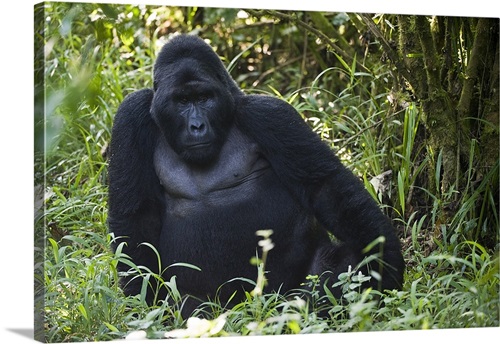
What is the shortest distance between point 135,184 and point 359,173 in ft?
4.76

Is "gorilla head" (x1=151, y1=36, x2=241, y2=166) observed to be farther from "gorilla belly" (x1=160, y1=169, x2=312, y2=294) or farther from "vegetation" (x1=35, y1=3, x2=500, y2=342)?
"vegetation" (x1=35, y1=3, x2=500, y2=342)

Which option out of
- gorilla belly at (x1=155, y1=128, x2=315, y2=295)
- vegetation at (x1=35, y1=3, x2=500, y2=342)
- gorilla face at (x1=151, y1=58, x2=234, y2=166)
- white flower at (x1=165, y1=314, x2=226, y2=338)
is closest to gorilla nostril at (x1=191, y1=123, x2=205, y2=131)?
gorilla face at (x1=151, y1=58, x2=234, y2=166)

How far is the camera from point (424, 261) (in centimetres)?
426

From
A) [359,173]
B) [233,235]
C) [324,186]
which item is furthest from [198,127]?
[359,173]

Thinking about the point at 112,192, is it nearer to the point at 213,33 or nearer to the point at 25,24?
the point at 25,24

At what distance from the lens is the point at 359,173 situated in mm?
5230

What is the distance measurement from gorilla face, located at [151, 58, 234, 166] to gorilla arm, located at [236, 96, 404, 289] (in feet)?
0.67

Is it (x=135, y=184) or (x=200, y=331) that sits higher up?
(x=135, y=184)

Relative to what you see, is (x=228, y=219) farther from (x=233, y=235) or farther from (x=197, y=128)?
(x=197, y=128)

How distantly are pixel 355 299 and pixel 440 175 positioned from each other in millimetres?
1082

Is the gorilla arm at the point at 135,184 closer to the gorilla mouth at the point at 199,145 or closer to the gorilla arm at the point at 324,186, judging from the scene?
the gorilla mouth at the point at 199,145

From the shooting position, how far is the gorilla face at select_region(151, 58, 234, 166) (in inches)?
165

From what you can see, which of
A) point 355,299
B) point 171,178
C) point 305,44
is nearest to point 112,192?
point 171,178

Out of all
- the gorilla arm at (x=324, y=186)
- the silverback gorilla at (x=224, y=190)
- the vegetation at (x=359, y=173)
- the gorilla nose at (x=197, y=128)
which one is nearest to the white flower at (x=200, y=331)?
the vegetation at (x=359, y=173)
